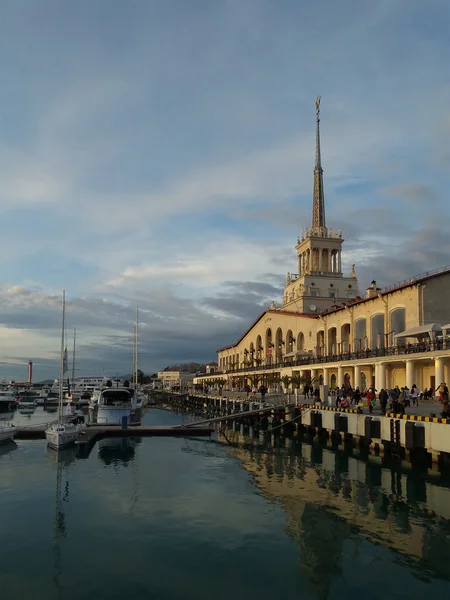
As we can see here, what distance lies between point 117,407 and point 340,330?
28375mm

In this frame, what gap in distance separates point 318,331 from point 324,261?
3460 centimetres

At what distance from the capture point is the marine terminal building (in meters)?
43.7

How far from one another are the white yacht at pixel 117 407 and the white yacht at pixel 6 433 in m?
9.64

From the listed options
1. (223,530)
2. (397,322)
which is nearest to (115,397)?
(397,322)

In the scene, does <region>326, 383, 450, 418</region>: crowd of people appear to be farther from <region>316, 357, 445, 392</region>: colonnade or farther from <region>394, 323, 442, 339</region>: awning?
<region>394, 323, 442, 339</region>: awning

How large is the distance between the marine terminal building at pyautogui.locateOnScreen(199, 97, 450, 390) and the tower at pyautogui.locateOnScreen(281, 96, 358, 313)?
0.61 ft

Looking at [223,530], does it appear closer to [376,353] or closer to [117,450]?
[117,450]

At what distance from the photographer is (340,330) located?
63656 mm

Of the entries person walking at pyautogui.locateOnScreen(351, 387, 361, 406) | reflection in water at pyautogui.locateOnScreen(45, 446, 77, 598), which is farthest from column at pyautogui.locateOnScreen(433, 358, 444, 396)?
reflection in water at pyautogui.locateOnScreen(45, 446, 77, 598)

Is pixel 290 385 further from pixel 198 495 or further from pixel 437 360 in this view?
pixel 198 495

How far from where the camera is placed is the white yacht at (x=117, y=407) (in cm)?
5069

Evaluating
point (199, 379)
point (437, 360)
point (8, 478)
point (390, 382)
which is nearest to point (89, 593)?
point (8, 478)

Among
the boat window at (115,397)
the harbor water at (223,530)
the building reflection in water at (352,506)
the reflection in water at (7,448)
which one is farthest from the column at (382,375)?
the reflection in water at (7,448)

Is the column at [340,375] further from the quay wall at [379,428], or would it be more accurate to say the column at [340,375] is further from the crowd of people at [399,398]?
the crowd of people at [399,398]
